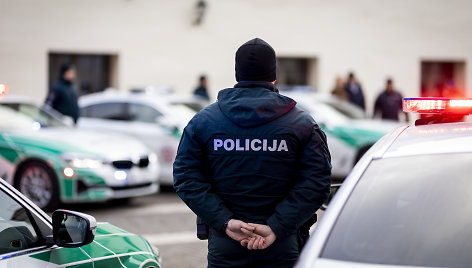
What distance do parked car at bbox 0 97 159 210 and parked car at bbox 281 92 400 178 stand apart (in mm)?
3842

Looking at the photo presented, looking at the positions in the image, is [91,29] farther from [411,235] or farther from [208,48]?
[411,235]

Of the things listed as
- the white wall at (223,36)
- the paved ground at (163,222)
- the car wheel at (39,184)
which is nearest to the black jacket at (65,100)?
the paved ground at (163,222)

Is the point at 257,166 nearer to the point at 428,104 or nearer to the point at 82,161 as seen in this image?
the point at 428,104

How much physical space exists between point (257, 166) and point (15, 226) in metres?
1.05

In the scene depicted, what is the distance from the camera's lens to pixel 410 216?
2.96 meters

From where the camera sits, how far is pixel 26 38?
1886 cm

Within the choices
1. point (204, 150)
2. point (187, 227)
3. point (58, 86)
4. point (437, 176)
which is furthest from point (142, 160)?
point (437, 176)

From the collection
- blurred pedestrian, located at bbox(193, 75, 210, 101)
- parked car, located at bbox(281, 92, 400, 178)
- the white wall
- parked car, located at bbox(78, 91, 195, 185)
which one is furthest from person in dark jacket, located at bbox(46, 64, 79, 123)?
the white wall

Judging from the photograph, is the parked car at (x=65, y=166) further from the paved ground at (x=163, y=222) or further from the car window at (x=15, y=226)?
the car window at (x=15, y=226)

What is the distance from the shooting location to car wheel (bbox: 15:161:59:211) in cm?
1008

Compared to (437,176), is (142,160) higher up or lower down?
lower down

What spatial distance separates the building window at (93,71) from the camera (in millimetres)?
20305

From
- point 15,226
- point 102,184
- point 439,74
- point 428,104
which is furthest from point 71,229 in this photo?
point 439,74

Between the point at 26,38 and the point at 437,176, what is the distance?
55.1 ft
